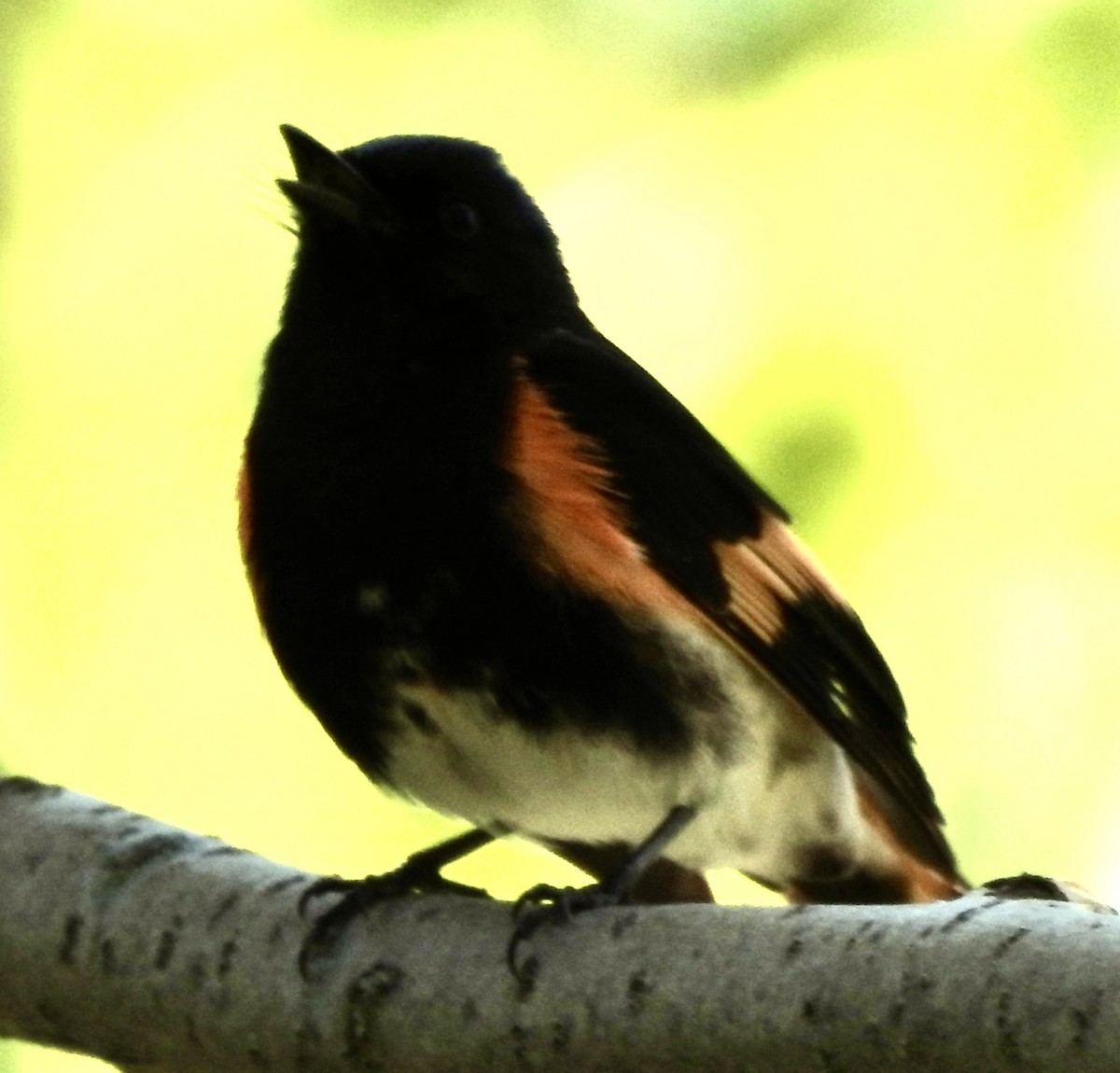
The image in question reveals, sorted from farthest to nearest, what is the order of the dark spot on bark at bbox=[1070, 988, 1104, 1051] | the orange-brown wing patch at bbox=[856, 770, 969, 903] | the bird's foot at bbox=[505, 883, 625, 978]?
the orange-brown wing patch at bbox=[856, 770, 969, 903]
the bird's foot at bbox=[505, 883, 625, 978]
the dark spot on bark at bbox=[1070, 988, 1104, 1051]

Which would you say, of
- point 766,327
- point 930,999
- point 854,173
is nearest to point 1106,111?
point 854,173

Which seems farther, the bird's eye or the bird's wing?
the bird's eye

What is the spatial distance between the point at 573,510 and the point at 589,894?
50 centimetres

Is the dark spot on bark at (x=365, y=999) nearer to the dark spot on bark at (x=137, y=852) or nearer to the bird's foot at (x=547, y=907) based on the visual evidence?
the bird's foot at (x=547, y=907)

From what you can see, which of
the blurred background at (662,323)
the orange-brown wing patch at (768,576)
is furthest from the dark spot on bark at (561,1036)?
the blurred background at (662,323)

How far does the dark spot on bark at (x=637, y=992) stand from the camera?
2.00 meters

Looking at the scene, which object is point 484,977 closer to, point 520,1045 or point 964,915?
point 520,1045

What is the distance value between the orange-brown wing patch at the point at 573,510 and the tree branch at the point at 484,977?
480 millimetres

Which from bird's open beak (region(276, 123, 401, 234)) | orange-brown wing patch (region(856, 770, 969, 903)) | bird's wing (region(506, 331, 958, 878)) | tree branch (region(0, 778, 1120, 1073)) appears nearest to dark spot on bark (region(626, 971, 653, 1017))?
tree branch (region(0, 778, 1120, 1073))

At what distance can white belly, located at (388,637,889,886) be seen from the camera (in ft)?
8.65

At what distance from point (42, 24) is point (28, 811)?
8.06ft

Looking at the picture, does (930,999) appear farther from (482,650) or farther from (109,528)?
(109,528)

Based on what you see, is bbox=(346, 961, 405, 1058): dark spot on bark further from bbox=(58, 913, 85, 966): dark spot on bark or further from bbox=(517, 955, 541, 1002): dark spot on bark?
bbox=(58, 913, 85, 966): dark spot on bark

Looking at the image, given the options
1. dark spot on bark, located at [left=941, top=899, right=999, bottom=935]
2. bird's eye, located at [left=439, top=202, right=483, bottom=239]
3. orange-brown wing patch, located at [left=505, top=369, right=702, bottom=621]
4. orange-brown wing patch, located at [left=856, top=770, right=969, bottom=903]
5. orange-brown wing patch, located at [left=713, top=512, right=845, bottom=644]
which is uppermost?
bird's eye, located at [left=439, top=202, right=483, bottom=239]
